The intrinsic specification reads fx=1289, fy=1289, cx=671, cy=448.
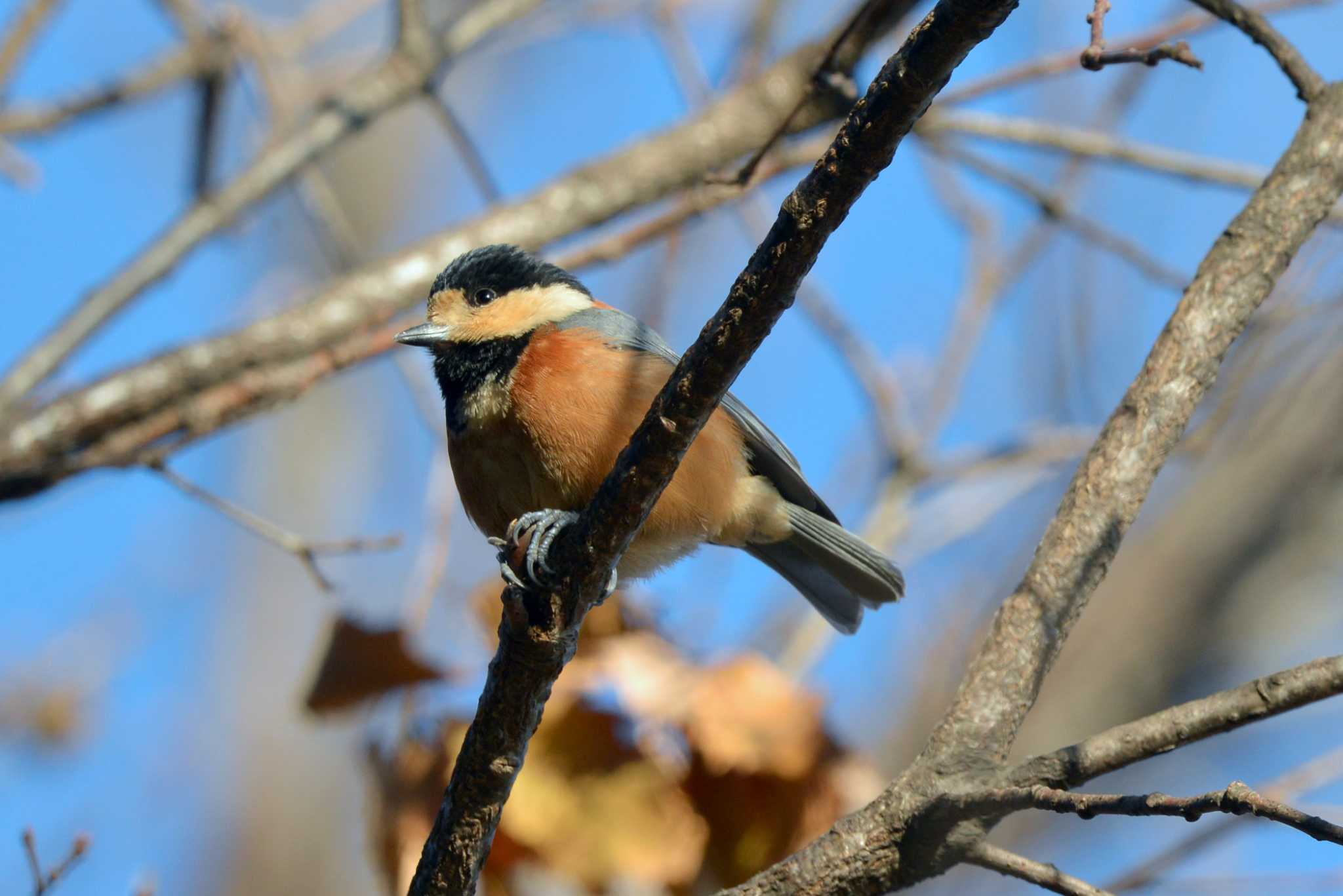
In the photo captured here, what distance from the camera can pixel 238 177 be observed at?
5.30m

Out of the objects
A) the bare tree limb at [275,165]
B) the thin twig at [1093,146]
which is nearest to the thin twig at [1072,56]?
the thin twig at [1093,146]

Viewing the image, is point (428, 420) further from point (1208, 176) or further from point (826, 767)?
point (1208, 176)

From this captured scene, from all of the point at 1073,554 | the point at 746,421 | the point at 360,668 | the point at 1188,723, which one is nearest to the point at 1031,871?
the point at 1188,723

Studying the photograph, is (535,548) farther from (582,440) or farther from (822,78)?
(822,78)

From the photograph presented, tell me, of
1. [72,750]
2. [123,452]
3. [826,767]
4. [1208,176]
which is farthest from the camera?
[72,750]

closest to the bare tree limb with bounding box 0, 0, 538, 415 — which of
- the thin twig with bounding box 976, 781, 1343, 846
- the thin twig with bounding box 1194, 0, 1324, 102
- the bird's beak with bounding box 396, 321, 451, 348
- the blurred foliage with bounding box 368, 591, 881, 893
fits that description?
the bird's beak with bounding box 396, 321, 451, 348

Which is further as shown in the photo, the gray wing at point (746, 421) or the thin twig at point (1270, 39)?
the gray wing at point (746, 421)

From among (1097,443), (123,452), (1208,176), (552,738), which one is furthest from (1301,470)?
(123,452)

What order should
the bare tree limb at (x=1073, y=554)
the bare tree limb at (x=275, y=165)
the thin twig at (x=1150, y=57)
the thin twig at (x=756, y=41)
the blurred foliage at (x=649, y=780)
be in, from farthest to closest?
the thin twig at (x=756, y=41) → the bare tree limb at (x=275, y=165) → the blurred foliage at (x=649, y=780) → the thin twig at (x=1150, y=57) → the bare tree limb at (x=1073, y=554)

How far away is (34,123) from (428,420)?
200cm

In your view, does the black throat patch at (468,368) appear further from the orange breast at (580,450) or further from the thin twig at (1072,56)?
the thin twig at (1072,56)

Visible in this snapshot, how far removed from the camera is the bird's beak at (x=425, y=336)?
409 centimetres

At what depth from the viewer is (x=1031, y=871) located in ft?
7.38

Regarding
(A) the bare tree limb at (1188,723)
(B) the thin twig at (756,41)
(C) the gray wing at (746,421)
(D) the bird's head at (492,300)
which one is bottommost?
(A) the bare tree limb at (1188,723)
